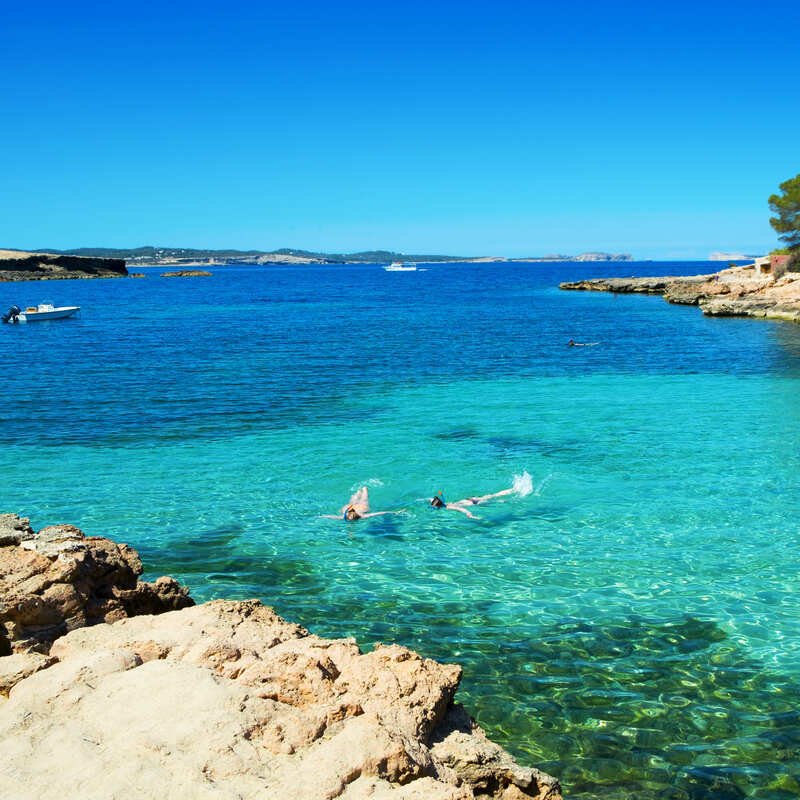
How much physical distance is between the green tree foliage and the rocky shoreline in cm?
8484

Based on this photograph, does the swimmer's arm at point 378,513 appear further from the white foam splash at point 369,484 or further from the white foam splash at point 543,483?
the white foam splash at point 543,483

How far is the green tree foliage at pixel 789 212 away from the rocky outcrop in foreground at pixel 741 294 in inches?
198

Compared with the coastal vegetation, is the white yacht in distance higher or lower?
lower

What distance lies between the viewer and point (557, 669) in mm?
10094

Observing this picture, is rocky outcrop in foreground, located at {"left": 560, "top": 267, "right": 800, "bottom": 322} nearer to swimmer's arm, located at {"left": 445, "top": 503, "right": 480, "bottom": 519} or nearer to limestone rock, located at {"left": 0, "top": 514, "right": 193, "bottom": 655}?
swimmer's arm, located at {"left": 445, "top": 503, "right": 480, "bottom": 519}

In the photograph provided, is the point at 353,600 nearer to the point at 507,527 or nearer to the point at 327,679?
the point at 507,527

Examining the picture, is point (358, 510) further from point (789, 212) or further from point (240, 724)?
point (789, 212)

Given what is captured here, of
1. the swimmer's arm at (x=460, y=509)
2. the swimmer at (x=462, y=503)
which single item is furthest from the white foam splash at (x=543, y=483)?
the swimmer's arm at (x=460, y=509)

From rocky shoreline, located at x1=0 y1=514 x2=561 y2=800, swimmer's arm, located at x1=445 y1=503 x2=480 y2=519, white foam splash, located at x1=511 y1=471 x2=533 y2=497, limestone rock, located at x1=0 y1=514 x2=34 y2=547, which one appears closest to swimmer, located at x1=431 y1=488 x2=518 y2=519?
swimmer's arm, located at x1=445 y1=503 x2=480 y2=519

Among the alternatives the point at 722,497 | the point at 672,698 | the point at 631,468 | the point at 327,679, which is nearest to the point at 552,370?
the point at 631,468

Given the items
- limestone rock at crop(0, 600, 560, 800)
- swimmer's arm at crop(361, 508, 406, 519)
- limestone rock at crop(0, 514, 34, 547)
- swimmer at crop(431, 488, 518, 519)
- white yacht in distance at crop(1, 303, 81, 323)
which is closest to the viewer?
limestone rock at crop(0, 600, 560, 800)

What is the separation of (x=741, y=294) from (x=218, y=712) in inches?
3059

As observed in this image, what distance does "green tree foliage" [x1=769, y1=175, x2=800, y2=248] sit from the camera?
79.1 m

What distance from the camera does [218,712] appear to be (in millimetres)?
5828
